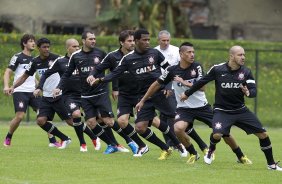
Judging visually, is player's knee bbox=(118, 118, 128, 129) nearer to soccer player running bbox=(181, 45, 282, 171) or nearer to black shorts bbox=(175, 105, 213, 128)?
black shorts bbox=(175, 105, 213, 128)

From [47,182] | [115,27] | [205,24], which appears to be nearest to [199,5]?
[205,24]

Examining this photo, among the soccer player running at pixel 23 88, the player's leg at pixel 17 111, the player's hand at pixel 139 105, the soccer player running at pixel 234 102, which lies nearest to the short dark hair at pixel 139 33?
the player's hand at pixel 139 105

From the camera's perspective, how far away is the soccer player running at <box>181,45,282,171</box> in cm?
1628

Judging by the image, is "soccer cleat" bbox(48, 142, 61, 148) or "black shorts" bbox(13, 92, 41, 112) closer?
"soccer cleat" bbox(48, 142, 61, 148)

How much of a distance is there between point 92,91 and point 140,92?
1.25m

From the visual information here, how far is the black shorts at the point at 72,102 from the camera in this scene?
64.4ft

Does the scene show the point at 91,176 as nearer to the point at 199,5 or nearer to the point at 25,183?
the point at 25,183

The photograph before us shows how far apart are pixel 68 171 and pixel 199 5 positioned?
84.4 feet

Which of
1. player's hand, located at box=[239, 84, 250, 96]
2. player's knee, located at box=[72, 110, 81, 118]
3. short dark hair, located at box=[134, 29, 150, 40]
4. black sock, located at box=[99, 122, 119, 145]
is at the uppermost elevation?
short dark hair, located at box=[134, 29, 150, 40]

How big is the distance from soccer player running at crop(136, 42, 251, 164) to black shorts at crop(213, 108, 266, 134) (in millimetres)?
664

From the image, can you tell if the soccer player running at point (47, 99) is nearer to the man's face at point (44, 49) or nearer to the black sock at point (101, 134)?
the man's face at point (44, 49)

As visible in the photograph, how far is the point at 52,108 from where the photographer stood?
20484 millimetres

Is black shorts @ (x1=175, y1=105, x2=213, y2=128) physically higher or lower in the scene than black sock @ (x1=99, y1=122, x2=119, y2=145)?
higher

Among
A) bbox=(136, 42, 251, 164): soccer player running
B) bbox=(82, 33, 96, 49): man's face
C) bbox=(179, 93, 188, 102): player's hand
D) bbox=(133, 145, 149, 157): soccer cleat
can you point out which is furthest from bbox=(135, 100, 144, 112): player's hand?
bbox=(82, 33, 96, 49): man's face
